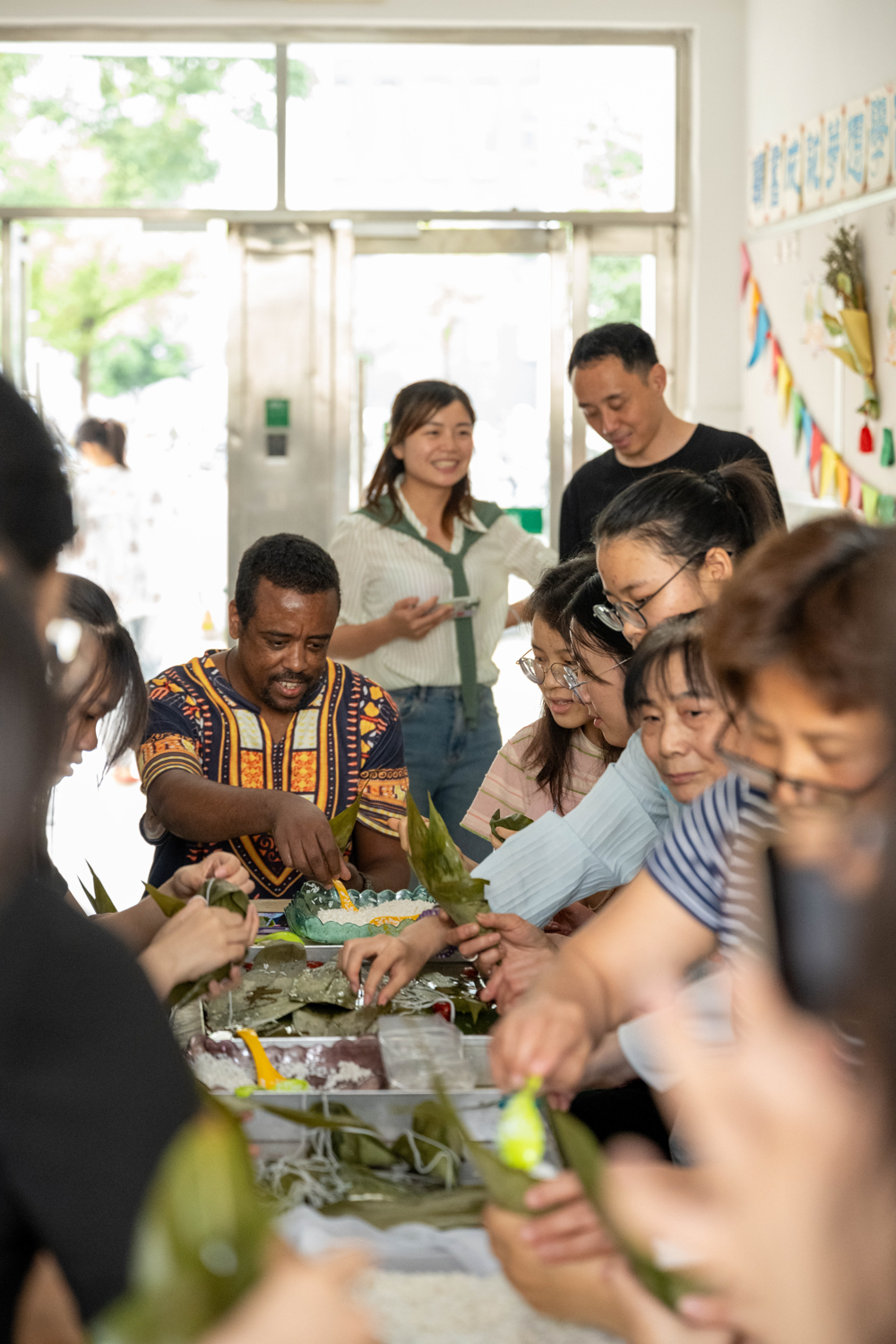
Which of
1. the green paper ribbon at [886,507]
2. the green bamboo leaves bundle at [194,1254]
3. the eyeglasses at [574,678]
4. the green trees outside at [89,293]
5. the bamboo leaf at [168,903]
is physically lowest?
the bamboo leaf at [168,903]

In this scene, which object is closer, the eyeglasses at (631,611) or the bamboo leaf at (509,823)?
the eyeglasses at (631,611)

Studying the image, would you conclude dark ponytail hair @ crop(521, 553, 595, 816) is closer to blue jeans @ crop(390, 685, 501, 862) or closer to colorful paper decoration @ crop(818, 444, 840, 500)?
blue jeans @ crop(390, 685, 501, 862)

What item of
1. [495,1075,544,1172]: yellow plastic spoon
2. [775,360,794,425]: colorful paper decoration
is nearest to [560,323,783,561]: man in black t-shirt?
[775,360,794,425]: colorful paper decoration

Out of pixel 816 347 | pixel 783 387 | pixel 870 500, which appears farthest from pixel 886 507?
pixel 783 387

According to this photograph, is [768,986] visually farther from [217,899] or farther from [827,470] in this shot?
[827,470]

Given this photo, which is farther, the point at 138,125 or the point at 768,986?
the point at 138,125

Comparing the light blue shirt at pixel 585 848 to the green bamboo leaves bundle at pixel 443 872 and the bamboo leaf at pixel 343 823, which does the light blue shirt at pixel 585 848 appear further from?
the bamboo leaf at pixel 343 823

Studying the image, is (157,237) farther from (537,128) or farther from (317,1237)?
(317,1237)

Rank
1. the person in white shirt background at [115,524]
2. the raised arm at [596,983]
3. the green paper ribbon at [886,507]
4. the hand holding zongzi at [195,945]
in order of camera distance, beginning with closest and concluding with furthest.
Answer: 1. the raised arm at [596,983]
2. the hand holding zongzi at [195,945]
3. the green paper ribbon at [886,507]
4. the person in white shirt background at [115,524]

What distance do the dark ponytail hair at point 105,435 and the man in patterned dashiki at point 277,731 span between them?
10.1 ft

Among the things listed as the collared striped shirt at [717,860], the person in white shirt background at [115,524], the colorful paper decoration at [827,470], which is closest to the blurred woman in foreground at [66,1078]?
the collared striped shirt at [717,860]

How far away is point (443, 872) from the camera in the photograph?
70.9 inches

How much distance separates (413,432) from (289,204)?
2.19 meters

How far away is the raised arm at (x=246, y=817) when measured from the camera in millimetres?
1980
